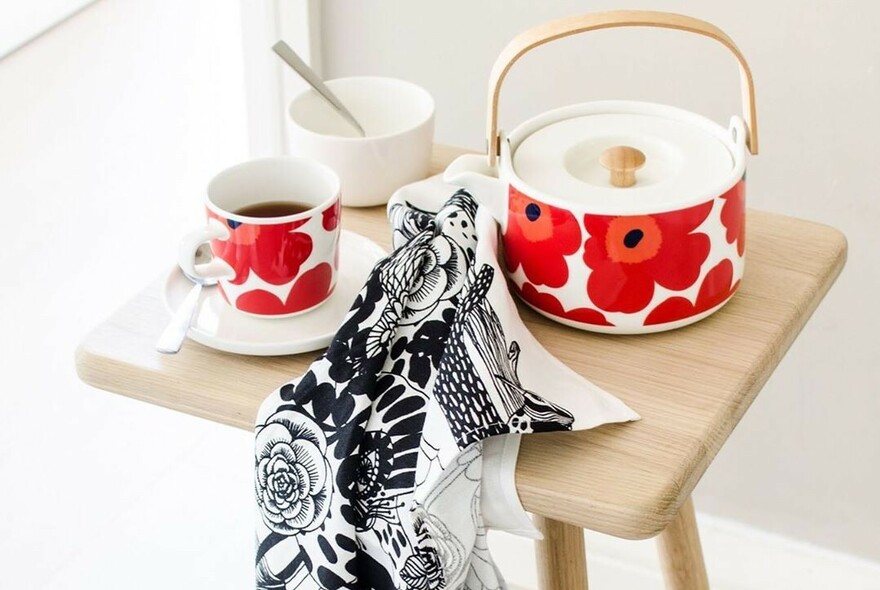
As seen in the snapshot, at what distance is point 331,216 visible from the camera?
73 cm

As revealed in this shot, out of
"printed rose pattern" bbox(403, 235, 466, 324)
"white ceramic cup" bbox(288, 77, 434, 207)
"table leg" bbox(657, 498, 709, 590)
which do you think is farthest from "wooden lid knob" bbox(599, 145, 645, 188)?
"table leg" bbox(657, 498, 709, 590)

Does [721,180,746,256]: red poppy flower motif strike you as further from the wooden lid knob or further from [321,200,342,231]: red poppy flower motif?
[321,200,342,231]: red poppy flower motif

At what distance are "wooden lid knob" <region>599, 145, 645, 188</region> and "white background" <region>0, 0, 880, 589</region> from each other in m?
0.51

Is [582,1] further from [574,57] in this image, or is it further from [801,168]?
[801,168]

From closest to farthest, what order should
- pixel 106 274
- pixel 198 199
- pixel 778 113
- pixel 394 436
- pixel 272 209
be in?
pixel 394 436
pixel 272 209
pixel 778 113
pixel 106 274
pixel 198 199

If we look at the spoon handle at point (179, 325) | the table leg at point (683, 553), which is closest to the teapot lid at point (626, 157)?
the spoon handle at point (179, 325)

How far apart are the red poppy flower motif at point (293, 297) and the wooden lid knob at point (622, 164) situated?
0.60ft

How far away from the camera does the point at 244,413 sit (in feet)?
2.23

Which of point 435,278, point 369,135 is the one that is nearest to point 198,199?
point 369,135

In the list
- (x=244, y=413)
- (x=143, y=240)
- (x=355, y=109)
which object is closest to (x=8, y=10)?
(x=143, y=240)

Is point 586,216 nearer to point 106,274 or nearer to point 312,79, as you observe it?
point 312,79

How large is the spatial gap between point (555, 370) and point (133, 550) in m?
0.99

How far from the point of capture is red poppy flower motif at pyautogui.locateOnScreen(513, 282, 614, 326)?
2.34 feet

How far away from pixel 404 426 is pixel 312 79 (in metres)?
0.32
